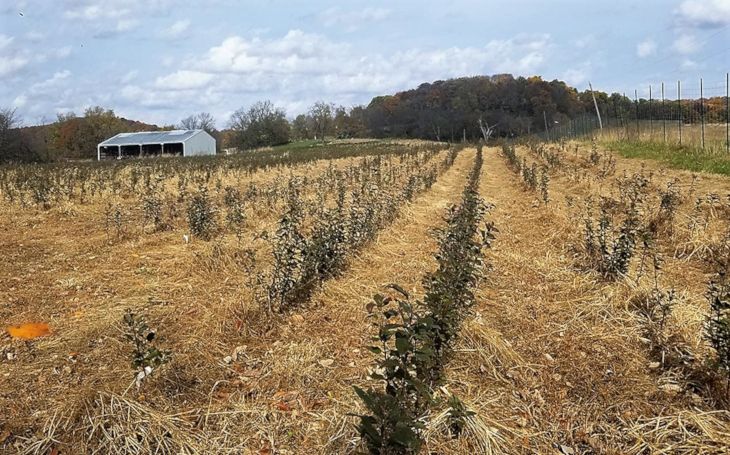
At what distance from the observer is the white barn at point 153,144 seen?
56.7m

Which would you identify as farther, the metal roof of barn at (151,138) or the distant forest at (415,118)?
the distant forest at (415,118)

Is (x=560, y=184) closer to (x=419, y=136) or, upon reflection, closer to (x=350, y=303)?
(x=350, y=303)

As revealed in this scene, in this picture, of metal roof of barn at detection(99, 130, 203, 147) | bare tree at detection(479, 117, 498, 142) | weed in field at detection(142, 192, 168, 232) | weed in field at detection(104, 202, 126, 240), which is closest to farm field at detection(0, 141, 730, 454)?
weed in field at detection(104, 202, 126, 240)

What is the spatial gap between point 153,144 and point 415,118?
39.2 metres

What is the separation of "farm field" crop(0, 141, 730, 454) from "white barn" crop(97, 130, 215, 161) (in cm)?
5285

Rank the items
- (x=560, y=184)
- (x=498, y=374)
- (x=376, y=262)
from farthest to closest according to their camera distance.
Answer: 1. (x=560, y=184)
2. (x=376, y=262)
3. (x=498, y=374)

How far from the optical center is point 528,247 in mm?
6602

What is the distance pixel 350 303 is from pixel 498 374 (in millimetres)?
1509

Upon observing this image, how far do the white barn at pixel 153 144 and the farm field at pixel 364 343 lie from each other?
5285cm

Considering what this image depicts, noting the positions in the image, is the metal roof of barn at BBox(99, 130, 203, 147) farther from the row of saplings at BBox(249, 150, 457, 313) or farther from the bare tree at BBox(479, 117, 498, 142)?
the row of saplings at BBox(249, 150, 457, 313)

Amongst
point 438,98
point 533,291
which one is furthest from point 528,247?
point 438,98

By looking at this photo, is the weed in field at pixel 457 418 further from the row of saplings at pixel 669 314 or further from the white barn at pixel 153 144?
the white barn at pixel 153 144

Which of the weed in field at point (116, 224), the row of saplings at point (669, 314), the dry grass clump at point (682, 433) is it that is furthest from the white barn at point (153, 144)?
the dry grass clump at point (682, 433)

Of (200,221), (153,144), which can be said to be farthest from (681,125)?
(153,144)
